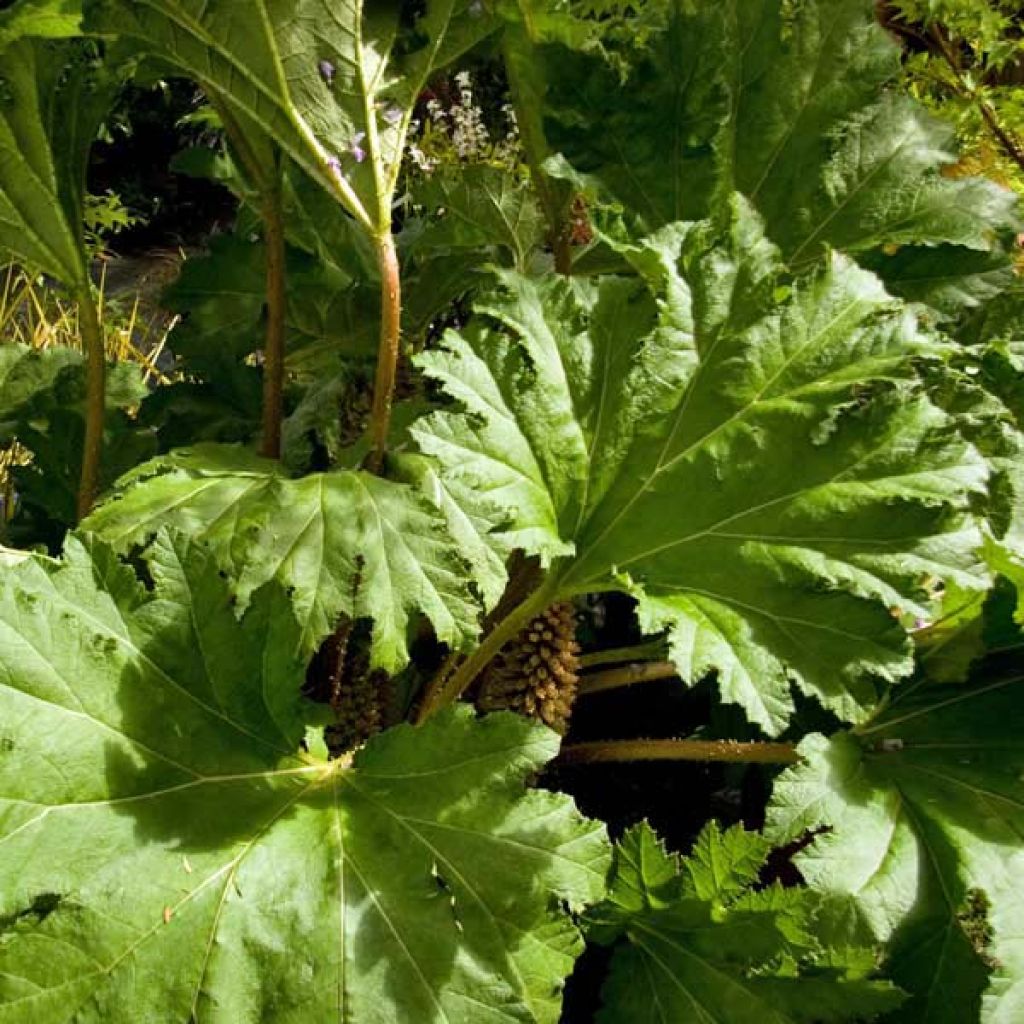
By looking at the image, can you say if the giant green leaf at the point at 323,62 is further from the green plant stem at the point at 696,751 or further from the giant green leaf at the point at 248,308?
the green plant stem at the point at 696,751

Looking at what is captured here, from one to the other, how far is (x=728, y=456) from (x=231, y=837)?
632mm

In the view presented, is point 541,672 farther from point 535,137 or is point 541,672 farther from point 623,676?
point 535,137

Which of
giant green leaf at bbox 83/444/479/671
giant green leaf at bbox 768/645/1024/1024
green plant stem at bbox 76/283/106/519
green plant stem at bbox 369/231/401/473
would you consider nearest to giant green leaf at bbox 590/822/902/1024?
giant green leaf at bbox 768/645/1024/1024

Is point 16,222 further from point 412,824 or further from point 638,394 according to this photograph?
point 412,824

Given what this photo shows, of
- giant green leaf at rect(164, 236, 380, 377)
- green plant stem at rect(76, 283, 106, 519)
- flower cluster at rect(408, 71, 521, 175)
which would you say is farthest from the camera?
flower cluster at rect(408, 71, 521, 175)

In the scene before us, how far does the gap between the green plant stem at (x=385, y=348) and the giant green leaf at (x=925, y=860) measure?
1.94ft

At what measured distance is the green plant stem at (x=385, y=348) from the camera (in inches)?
53.9

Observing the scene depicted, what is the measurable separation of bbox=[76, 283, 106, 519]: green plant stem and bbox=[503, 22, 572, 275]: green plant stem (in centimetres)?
61

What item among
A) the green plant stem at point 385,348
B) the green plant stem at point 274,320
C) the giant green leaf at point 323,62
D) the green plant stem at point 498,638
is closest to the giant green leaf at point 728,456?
the green plant stem at point 498,638

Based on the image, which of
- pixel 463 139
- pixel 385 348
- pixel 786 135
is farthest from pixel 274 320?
pixel 463 139

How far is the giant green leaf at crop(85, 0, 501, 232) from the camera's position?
4.21 ft

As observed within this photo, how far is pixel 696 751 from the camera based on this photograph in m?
1.38

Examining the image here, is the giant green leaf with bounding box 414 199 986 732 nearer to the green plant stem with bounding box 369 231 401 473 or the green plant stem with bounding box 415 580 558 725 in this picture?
the green plant stem with bounding box 415 580 558 725

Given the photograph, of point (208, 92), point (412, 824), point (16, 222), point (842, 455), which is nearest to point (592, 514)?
point (842, 455)
